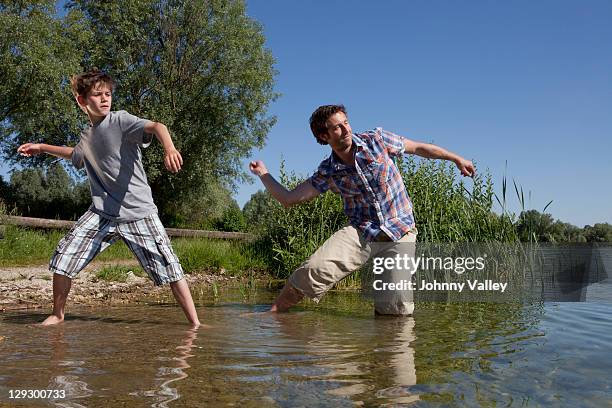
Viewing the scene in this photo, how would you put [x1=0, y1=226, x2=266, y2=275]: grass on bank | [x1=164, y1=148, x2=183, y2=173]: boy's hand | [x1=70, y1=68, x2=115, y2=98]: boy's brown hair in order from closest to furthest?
[x1=164, y1=148, x2=183, y2=173]: boy's hand, [x1=70, y1=68, x2=115, y2=98]: boy's brown hair, [x1=0, y1=226, x2=266, y2=275]: grass on bank

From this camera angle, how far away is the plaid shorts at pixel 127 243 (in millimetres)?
4305

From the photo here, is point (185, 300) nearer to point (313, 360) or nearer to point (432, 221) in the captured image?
point (313, 360)

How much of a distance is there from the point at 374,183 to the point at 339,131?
1.67 feet

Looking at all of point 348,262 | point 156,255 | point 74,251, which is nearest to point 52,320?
point 74,251

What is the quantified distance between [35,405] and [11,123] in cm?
2420

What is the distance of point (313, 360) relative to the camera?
2969 millimetres

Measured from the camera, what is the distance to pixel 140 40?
2670cm

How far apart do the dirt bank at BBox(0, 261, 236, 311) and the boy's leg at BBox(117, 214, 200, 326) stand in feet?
6.12

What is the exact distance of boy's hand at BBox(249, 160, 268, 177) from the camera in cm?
479

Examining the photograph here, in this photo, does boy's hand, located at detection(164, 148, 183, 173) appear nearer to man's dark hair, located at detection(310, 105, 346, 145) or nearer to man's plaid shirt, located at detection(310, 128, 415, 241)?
man's dark hair, located at detection(310, 105, 346, 145)

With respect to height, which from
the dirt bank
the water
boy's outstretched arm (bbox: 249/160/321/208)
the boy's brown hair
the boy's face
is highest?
the boy's brown hair

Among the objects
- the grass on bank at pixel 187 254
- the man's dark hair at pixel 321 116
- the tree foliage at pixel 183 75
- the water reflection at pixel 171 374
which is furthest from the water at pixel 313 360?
the tree foliage at pixel 183 75

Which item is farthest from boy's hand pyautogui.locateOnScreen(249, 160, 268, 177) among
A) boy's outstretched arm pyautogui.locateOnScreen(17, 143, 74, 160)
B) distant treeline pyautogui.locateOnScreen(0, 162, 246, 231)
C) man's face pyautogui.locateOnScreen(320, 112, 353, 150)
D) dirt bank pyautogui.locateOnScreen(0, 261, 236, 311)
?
distant treeline pyautogui.locateOnScreen(0, 162, 246, 231)

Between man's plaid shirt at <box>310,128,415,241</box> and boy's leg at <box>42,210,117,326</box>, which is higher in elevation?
man's plaid shirt at <box>310,128,415,241</box>
